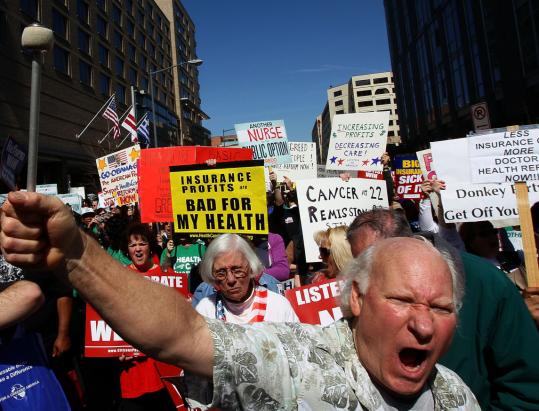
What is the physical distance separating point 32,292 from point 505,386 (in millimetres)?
2357

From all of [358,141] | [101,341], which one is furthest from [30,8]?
[101,341]

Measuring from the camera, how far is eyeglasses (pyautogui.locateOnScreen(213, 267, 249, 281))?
3.16 m

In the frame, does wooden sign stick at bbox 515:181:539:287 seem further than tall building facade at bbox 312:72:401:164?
No

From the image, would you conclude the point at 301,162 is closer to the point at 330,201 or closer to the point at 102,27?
the point at 330,201

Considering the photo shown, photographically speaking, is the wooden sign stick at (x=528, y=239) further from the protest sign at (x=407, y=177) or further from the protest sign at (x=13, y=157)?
the protest sign at (x=407, y=177)

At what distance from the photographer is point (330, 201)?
5.37 m

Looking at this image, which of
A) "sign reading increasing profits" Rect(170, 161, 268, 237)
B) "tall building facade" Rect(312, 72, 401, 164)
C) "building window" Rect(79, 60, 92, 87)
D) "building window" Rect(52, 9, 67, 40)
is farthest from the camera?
"tall building facade" Rect(312, 72, 401, 164)

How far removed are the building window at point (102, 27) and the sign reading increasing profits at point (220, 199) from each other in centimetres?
3496

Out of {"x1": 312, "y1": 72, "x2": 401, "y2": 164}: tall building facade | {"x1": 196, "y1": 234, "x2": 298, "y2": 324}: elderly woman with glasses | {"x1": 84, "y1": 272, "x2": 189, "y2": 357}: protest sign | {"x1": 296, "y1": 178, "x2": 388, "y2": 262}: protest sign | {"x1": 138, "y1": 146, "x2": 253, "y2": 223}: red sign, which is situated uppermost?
{"x1": 312, "y1": 72, "x2": 401, "y2": 164}: tall building facade

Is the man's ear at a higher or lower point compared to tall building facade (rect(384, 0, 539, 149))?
lower

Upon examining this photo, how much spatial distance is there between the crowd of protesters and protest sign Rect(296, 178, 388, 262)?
7.6 inches

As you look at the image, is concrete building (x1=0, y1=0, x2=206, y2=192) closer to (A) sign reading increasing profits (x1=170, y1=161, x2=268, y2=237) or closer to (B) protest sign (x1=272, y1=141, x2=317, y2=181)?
(B) protest sign (x1=272, y1=141, x2=317, y2=181)

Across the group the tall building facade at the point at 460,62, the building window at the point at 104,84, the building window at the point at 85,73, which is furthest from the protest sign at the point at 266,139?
the building window at the point at 104,84

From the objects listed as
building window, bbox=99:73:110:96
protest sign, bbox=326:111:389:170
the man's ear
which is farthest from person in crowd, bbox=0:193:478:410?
building window, bbox=99:73:110:96
